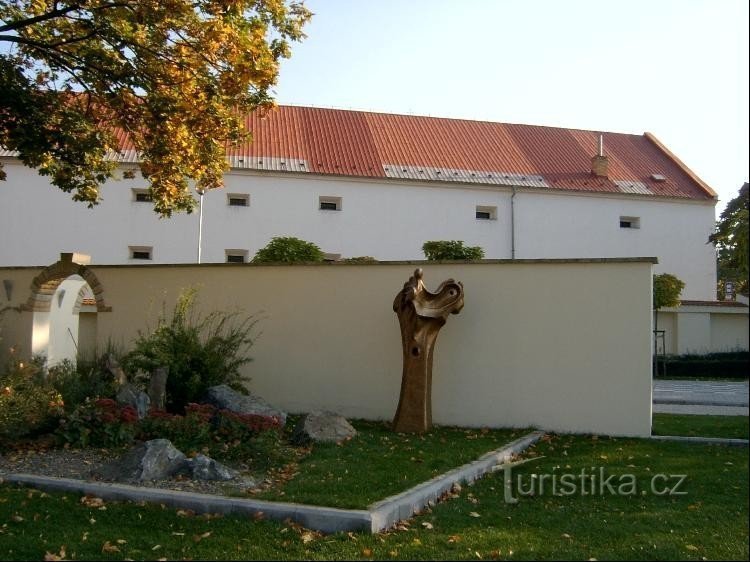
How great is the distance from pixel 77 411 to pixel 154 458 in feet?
6.91

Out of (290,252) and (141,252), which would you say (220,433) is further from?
(141,252)

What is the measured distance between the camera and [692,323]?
95.3 ft

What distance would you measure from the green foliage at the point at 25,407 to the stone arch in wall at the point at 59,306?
387 cm

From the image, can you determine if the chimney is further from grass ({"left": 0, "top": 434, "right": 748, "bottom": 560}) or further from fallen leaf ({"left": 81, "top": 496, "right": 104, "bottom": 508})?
fallen leaf ({"left": 81, "top": 496, "right": 104, "bottom": 508})

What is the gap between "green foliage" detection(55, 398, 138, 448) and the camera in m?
8.55

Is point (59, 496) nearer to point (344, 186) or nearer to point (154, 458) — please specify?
point (154, 458)

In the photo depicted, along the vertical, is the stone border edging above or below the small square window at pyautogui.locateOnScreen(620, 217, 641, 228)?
below

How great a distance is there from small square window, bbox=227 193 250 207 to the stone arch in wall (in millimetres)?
12532

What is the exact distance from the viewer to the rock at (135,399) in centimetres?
955

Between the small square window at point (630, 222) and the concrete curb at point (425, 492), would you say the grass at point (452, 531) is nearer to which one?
the concrete curb at point (425, 492)

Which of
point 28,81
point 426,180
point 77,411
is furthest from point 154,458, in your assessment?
point 426,180

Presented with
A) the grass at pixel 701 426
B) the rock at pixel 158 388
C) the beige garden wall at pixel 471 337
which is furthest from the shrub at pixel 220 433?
the grass at pixel 701 426

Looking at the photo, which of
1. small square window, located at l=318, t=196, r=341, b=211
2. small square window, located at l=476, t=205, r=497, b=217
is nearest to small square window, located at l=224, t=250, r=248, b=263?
small square window, located at l=318, t=196, r=341, b=211

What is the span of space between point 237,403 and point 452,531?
4851 millimetres
